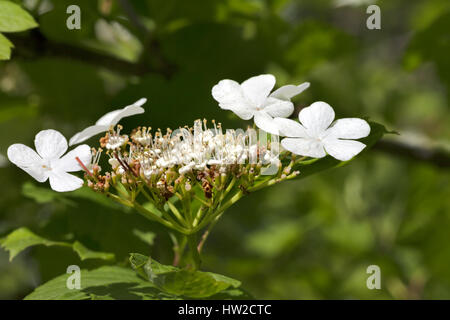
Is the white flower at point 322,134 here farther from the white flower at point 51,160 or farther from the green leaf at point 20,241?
the green leaf at point 20,241

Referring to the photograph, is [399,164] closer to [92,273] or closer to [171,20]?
[171,20]

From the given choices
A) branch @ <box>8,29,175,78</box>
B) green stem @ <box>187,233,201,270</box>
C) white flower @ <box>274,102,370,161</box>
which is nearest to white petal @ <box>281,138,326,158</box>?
white flower @ <box>274,102,370,161</box>

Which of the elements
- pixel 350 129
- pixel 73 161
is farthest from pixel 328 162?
pixel 73 161

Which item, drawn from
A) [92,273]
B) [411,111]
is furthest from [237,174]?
[411,111]

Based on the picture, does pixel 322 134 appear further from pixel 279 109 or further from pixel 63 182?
pixel 63 182

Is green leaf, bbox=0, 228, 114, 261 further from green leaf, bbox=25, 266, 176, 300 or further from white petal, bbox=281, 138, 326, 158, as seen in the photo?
white petal, bbox=281, 138, 326, 158

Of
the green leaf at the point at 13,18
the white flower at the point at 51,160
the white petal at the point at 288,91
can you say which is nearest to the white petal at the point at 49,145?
the white flower at the point at 51,160
